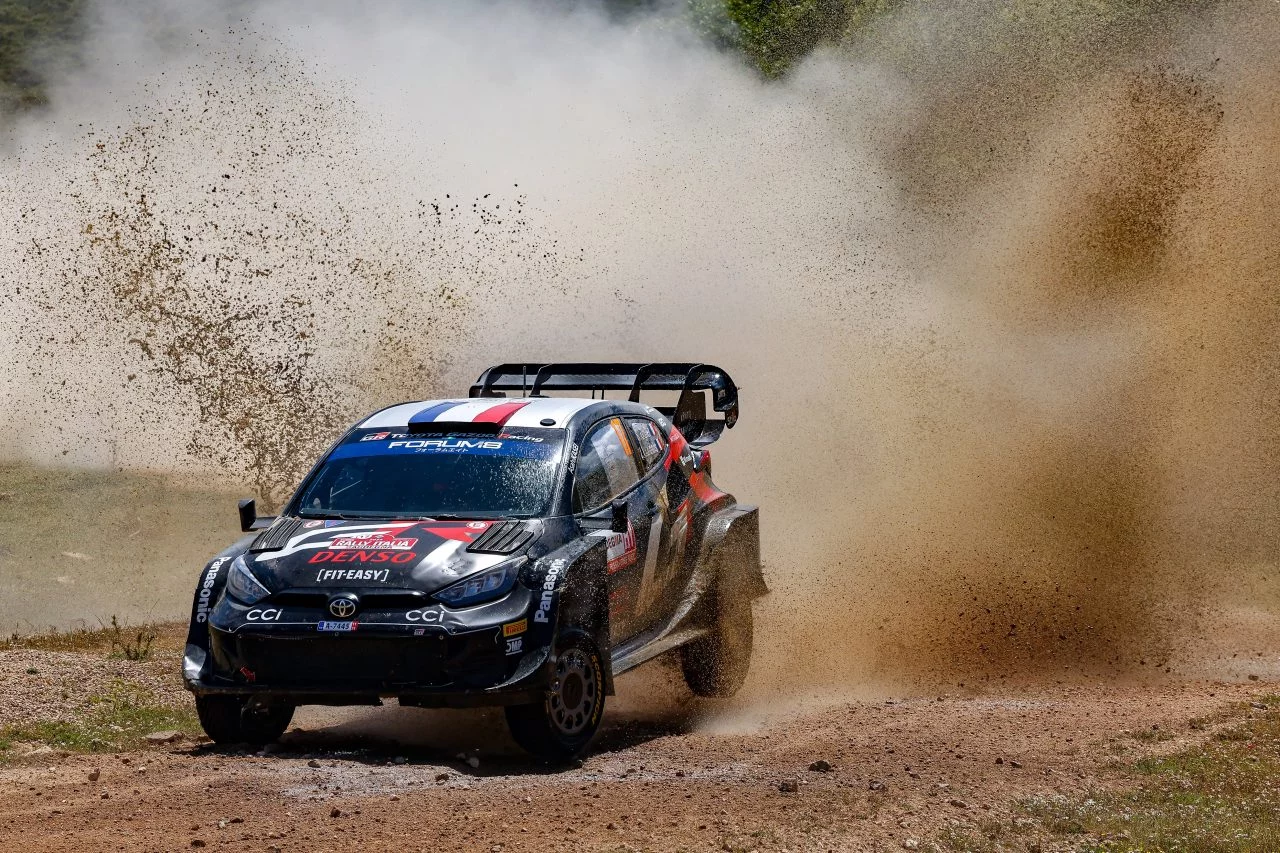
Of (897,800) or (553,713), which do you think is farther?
(553,713)

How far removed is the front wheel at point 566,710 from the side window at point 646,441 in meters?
1.53

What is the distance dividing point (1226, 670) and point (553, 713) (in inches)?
189

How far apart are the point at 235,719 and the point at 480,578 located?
137 centimetres

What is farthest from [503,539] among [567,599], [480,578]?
[567,599]

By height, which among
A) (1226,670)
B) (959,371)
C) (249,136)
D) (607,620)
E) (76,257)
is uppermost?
(249,136)

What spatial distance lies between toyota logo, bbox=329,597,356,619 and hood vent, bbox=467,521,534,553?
1.82 ft

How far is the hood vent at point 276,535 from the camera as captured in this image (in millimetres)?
7379

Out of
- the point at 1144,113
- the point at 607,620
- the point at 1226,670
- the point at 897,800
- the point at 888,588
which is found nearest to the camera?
the point at 897,800

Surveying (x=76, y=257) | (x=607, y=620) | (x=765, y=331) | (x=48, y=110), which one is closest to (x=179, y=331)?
(x=76, y=257)

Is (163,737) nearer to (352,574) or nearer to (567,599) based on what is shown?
(352,574)

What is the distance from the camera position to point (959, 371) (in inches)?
588

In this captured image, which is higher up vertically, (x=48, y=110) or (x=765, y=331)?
(x=48, y=110)

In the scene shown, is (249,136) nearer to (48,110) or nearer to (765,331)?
(48,110)

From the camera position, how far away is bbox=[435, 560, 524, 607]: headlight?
6926mm
